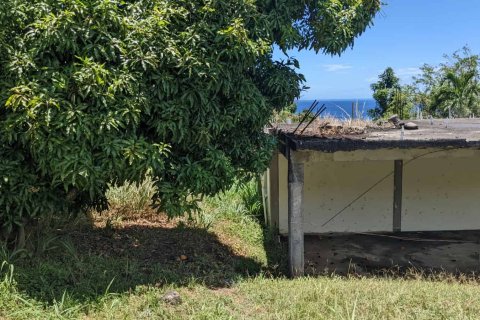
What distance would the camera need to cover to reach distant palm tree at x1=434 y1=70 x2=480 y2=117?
2117 cm

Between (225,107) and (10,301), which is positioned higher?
(225,107)

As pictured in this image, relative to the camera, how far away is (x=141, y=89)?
504 centimetres

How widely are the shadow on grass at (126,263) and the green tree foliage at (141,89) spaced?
0.70 metres

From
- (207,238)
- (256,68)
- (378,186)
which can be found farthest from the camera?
(378,186)

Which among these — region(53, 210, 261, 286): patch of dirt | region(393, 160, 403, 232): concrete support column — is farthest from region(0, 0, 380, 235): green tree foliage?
region(393, 160, 403, 232): concrete support column

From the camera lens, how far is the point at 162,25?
491 cm

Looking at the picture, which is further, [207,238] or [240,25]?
[207,238]

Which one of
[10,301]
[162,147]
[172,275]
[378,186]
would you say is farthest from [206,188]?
[378,186]

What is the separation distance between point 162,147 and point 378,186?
19.7 feet

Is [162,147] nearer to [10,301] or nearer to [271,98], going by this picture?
[271,98]

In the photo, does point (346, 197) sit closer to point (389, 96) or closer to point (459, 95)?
point (459, 95)

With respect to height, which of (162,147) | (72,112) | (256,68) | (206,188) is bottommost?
(206,188)

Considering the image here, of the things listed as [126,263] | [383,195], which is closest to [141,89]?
[126,263]

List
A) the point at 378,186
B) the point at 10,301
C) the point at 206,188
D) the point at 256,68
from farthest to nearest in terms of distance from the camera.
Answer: the point at 378,186
the point at 256,68
the point at 206,188
the point at 10,301
